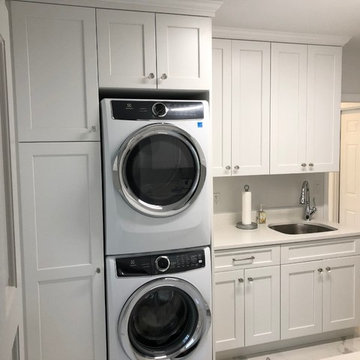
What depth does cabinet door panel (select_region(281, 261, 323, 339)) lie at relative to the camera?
112 inches

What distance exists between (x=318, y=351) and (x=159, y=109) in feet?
7.47

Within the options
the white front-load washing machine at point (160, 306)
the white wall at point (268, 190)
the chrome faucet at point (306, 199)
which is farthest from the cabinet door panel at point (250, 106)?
the white front-load washing machine at point (160, 306)

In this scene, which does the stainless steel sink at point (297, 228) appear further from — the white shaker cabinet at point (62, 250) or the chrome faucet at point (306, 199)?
the white shaker cabinet at point (62, 250)

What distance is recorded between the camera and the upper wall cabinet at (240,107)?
9.43ft

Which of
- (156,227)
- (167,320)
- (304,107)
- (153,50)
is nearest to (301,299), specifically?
(167,320)

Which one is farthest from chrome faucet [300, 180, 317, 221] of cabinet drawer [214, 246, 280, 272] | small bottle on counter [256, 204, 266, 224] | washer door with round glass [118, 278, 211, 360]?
washer door with round glass [118, 278, 211, 360]

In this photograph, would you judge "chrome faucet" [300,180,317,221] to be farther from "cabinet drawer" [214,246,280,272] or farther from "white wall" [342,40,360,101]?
"white wall" [342,40,360,101]

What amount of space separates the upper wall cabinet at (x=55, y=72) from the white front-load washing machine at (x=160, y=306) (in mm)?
818

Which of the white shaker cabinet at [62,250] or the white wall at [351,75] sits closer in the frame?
the white shaker cabinet at [62,250]

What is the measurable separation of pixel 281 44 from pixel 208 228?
167cm

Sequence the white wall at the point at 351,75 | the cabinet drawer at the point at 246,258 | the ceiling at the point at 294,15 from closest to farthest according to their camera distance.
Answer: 1. the ceiling at the point at 294,15
2. the cabinet drawer at the point at 246,258
3. the white wall at the point at 351,75

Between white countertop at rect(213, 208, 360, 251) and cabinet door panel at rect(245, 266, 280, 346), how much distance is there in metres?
0.22

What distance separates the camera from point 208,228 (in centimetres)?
232

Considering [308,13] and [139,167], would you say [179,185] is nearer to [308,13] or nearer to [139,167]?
[139,167]
